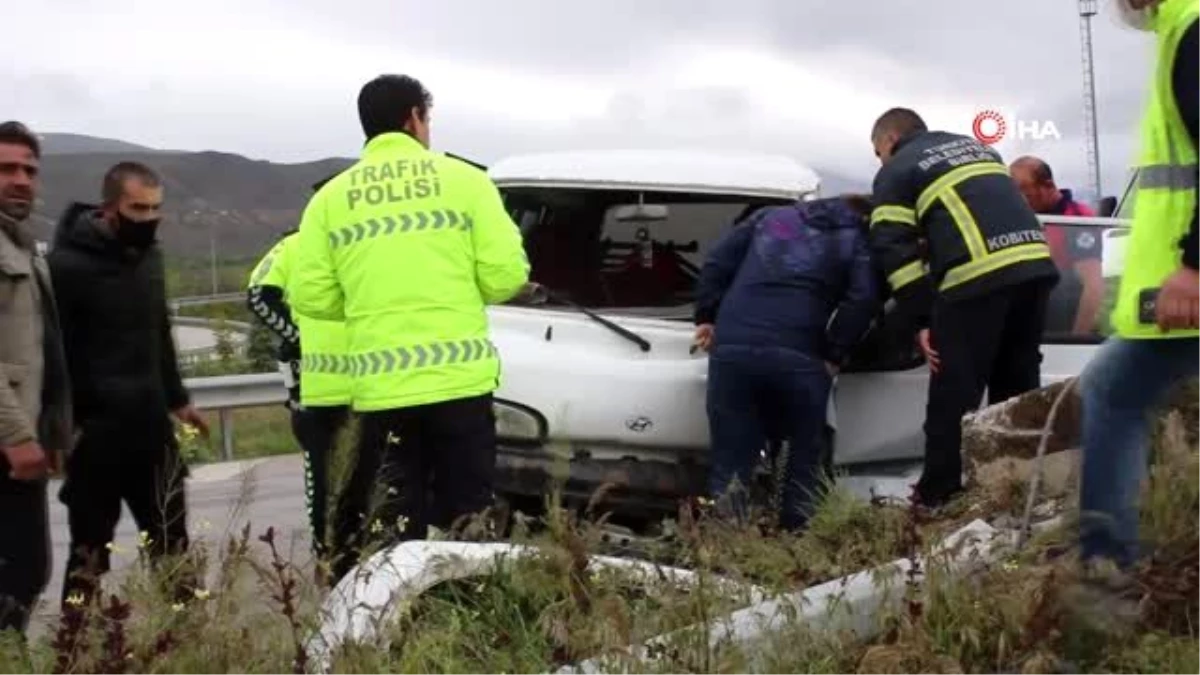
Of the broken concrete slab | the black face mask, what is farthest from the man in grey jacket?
the broken concrete slab

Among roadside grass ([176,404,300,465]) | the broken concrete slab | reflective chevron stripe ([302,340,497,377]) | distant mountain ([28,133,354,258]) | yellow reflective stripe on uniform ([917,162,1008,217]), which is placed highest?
distant mountain ([28,133,354,258])

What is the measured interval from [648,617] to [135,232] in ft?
8.94

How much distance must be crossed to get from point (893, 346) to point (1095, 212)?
3609 millimetres

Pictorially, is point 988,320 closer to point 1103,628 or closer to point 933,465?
point 933,465

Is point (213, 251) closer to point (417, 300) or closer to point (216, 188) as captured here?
point (216, 188)

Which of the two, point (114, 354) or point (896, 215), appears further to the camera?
point (896, 215)

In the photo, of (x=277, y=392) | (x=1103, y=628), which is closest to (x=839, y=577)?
(x=1103, y=628)

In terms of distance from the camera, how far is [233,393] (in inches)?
444

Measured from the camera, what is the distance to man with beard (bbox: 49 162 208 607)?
4953 millimetres

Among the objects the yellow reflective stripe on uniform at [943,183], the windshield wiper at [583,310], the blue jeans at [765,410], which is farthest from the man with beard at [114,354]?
the yellow reflective stripe on uniform at [943,183]

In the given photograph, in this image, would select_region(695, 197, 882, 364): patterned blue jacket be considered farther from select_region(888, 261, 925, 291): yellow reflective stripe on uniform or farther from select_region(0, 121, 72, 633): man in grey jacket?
select_region(0, 121, 72, 633): man in grey jacket

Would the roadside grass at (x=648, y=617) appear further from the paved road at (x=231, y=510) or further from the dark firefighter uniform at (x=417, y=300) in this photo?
the dark firefighter uniform at (x=417, y=300)

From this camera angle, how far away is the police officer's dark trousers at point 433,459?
4445mm

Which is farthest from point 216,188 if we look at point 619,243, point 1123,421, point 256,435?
point 1123,421
